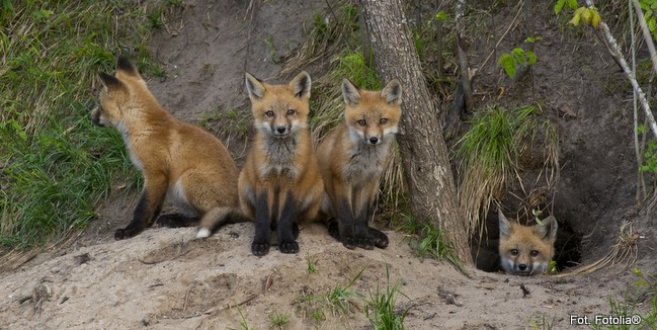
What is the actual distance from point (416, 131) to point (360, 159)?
499 mm

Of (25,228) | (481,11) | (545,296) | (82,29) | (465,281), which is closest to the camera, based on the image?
(545,296)

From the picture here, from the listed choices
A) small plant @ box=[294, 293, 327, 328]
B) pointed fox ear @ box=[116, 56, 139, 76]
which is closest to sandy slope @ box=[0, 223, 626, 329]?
small plant @ box=[294, 293, 327, 328]

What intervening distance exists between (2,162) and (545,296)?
5.47m

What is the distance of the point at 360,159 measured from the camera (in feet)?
23.2

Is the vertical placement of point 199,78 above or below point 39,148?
above

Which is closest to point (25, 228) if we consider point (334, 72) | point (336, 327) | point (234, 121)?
point (234, 121)

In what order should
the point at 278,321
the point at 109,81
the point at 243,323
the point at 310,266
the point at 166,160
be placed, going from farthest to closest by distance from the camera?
1. the point at 109,81
2. the point at 166,160
3. the point at 310,266
4. the point at 278,321
5. the point at 243,323

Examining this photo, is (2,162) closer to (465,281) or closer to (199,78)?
(199,78)

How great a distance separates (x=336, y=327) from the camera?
19.3ft

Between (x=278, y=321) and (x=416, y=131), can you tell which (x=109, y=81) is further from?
(x=278, y=321)

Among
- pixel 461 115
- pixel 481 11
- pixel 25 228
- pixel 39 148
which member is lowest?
pixel 25 228

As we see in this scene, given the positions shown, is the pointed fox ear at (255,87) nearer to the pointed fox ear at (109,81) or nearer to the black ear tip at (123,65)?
the pointed fox ear at (109,81)

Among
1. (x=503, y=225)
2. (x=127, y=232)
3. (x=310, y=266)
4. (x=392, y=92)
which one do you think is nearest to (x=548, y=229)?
(x=503, y=225)

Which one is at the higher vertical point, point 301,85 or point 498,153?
point 301,85
